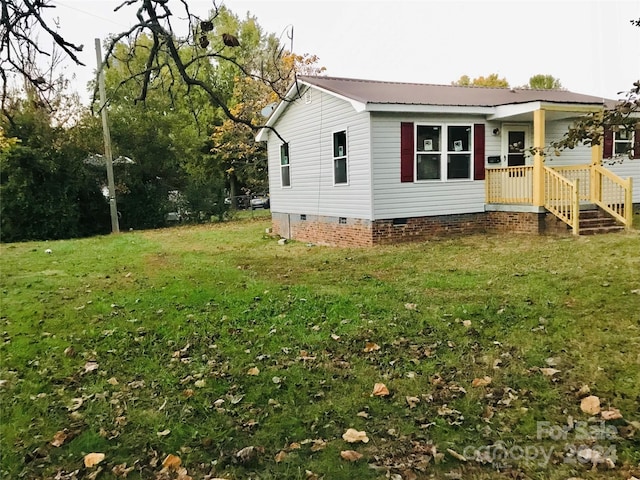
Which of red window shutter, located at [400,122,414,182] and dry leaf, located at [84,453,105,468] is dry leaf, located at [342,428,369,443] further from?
red window shutter, located at [400,122,414,182]

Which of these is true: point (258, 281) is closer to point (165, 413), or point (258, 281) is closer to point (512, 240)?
point (165, 413)

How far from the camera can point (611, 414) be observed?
10.1ft

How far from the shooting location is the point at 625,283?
6043 mm

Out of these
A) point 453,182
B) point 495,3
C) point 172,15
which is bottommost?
point 453,182

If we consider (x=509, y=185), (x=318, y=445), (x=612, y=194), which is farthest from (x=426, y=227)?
(x=318, y=445)

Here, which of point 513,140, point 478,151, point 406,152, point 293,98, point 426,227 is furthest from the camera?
point 513,140

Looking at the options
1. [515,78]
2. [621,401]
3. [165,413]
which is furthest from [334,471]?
[515,78]

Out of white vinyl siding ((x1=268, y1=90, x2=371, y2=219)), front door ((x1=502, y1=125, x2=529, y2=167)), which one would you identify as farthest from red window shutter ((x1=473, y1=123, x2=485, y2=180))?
white vinyl siding ((x1=268, y1=90, x2=371, y2=219))

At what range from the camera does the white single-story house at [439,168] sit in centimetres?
1105

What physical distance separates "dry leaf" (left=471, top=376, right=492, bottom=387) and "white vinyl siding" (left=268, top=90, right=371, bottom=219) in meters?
7.63

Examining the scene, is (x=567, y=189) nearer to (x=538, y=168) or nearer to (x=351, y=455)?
(x=538, y=168)

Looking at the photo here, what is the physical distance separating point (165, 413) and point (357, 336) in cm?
204

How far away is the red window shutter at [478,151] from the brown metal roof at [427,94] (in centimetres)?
59

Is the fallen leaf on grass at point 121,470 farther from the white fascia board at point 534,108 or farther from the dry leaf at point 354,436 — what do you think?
the white fascia board at point 534,108
